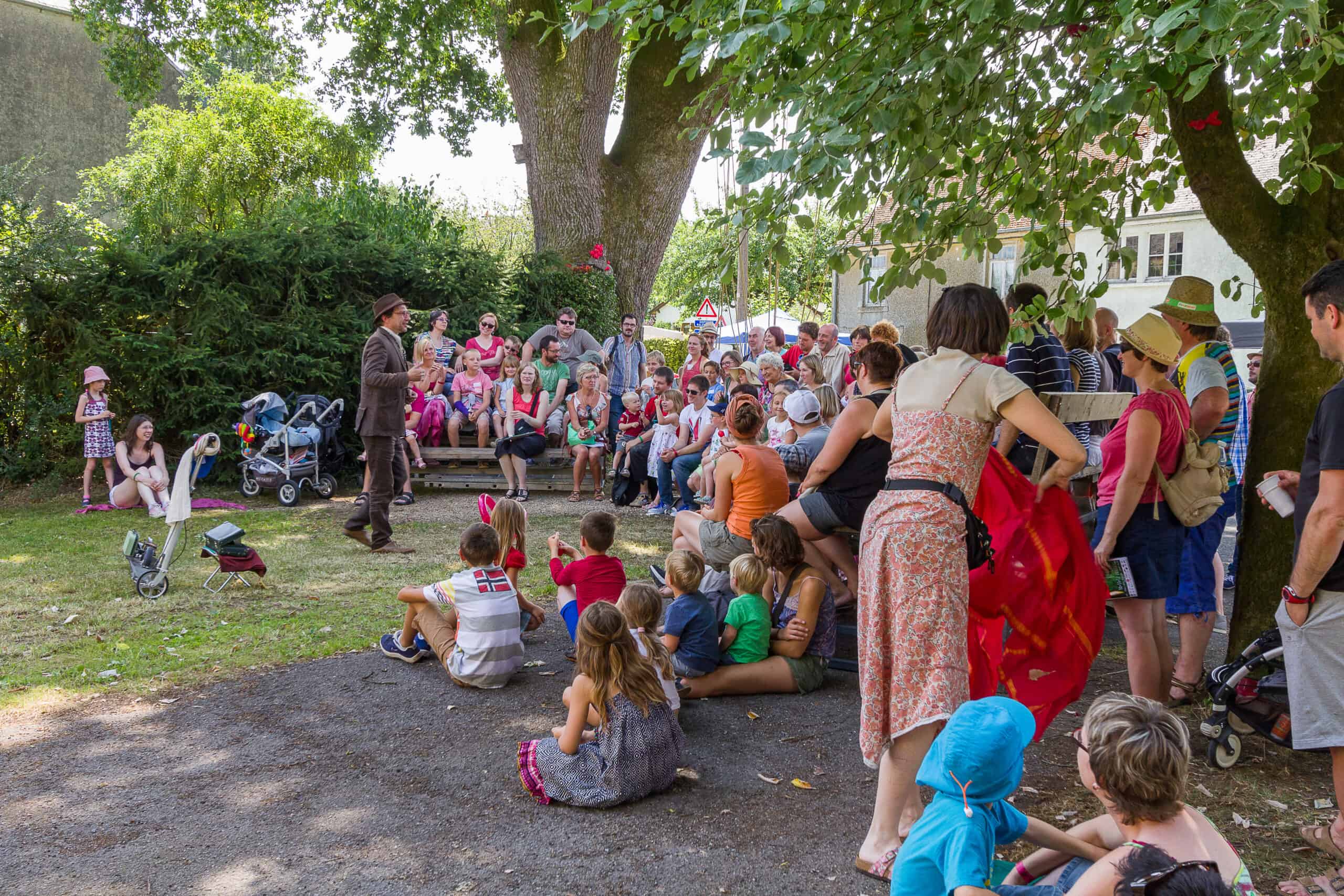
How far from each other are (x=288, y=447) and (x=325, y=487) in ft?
2.46

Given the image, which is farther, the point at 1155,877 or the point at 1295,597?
the point at 1295,597

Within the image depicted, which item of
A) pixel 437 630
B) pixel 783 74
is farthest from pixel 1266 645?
pixel 437 630

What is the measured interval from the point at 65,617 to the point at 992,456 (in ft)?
20.3

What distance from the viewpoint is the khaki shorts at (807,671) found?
545 centimetres

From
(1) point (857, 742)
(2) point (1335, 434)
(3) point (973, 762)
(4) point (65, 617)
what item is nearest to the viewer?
(3) point (973, 762)

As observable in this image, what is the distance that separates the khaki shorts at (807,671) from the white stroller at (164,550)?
4.71 meters

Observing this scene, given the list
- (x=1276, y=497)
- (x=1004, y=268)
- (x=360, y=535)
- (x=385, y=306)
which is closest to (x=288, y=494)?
(x=360, y=535)

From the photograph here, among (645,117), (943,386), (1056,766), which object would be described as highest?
(645,117)

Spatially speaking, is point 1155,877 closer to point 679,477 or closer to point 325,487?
point 679,477

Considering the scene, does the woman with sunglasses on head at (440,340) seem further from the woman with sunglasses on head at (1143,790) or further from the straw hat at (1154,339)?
the woman with sunglasses on head at (1143,790)

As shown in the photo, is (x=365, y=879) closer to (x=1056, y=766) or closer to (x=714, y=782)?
(x=714, y=782)

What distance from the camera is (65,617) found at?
6836 millimetres

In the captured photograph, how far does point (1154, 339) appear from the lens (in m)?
4.56

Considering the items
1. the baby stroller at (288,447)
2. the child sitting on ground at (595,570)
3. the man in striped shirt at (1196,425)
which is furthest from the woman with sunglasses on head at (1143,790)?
the baby stroller at (288,447)
